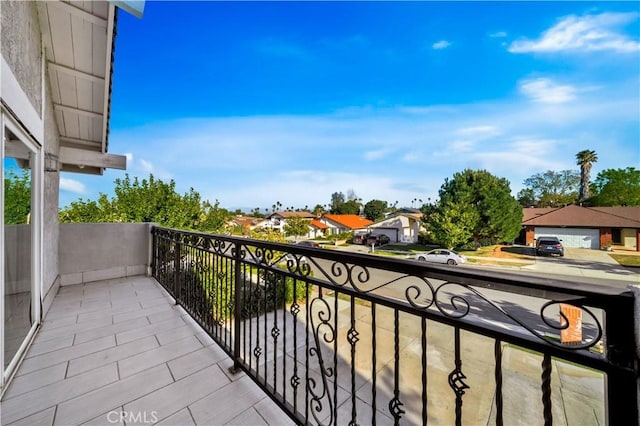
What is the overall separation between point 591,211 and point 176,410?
2334cm

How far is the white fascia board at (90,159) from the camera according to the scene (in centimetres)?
425

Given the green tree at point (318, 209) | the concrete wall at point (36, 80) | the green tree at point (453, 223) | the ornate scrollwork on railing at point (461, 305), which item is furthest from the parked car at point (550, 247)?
the green tree at point (318, 209)

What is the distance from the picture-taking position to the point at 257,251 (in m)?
1.73

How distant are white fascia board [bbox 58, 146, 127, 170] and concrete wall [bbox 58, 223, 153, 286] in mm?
1076

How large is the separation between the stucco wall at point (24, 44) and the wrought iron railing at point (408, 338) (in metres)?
1.87

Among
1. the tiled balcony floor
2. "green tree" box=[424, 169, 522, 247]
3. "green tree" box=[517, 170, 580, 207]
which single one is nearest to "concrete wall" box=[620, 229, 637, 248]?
"green tree" box=[424, 169, 522, 247]

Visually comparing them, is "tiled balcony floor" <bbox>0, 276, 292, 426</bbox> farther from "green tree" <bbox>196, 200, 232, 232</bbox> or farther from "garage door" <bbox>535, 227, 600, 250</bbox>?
"garage door" <bbox>535, 227, 600, 250</bbox>

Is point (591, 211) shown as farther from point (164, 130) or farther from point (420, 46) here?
point (164, 130)

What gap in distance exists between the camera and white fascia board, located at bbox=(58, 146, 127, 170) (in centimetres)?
425

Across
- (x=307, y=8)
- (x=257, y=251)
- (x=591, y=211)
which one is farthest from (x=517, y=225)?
(x=257, y=251)

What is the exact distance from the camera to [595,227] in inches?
605

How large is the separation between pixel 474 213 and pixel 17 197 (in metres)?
22.4

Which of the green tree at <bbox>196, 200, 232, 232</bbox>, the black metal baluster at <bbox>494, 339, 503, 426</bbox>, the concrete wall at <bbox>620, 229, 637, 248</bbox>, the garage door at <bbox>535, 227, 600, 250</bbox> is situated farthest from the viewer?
the garage door at <bbox>535, 227, 600, 250</bbox>

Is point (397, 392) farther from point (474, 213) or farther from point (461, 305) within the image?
point (474, 213)
